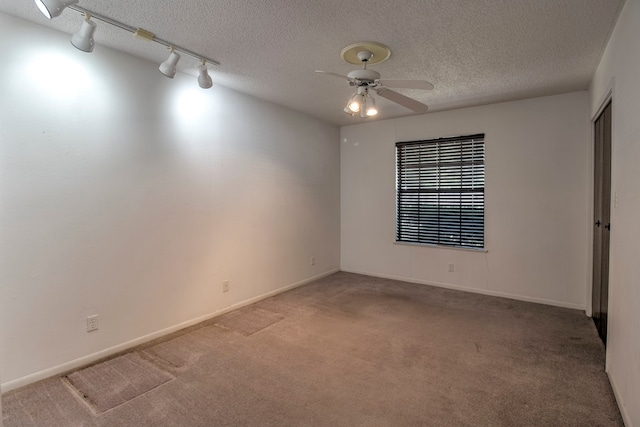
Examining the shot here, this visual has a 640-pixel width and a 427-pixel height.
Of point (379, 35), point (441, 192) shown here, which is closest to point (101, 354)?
point (379, 35)

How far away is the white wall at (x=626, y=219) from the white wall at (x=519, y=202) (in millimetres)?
1525

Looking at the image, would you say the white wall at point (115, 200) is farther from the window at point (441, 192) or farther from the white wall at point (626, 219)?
the white wall at point (626, 219)

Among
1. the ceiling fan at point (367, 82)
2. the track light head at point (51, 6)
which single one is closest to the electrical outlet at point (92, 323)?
the track light head at point (51, 6)

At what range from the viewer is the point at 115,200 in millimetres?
2723

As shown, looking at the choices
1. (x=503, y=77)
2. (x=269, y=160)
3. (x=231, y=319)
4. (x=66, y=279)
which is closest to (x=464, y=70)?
(x=503, y=77)

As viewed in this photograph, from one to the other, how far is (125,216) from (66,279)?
616 millimetres

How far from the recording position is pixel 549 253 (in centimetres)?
392

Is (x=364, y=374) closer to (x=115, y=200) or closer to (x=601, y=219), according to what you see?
(x=115, y=200)

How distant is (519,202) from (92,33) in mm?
4480

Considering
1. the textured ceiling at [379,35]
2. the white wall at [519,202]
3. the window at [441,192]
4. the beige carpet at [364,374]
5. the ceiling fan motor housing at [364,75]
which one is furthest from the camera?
the window at [441,192]

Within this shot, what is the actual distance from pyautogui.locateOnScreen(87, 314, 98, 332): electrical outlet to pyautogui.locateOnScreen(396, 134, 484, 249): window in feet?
12.7

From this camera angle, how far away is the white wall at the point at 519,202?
3760 millimetres

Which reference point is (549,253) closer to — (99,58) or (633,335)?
(633,335)

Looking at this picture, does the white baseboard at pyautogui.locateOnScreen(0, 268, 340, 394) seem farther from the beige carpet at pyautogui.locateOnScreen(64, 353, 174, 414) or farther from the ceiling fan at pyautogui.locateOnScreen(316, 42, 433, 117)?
the ceiling fan at pyautogui.locateOnScreen(316, 42, 433, 117)
